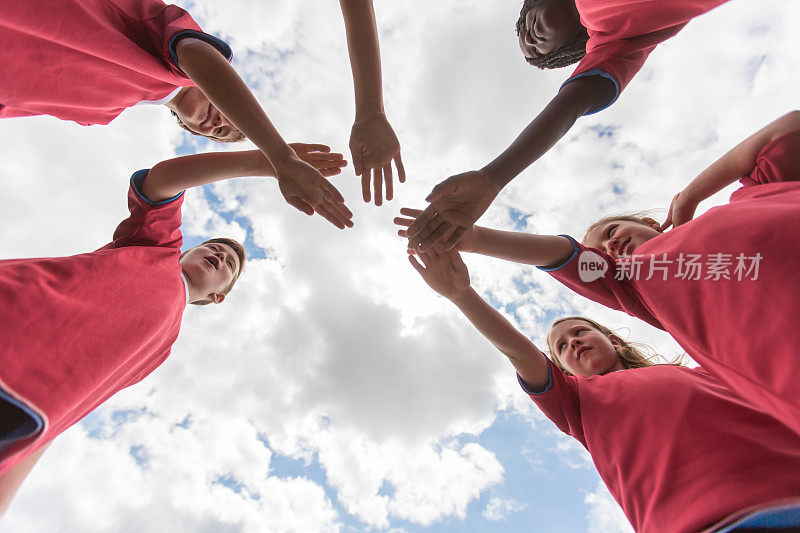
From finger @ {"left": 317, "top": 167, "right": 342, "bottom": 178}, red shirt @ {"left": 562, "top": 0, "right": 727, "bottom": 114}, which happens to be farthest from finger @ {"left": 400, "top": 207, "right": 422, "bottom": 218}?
red shirt @ {"left": 562, "top": 0, "right": 727, "bottom": 114}

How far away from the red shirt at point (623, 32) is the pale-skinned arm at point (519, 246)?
33.0 inches

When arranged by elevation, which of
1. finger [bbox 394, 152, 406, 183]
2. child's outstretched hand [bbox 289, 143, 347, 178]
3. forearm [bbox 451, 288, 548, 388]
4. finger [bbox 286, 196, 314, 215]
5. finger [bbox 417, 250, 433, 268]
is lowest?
forearm [bbox 451, 288, 548, 388]

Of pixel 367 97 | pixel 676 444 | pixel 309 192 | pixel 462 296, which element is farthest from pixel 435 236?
pixel 676 444

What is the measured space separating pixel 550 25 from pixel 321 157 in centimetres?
196

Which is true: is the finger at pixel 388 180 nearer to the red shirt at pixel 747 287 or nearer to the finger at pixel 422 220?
the finger at pixel 422 220

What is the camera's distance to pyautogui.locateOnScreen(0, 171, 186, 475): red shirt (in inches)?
63.1

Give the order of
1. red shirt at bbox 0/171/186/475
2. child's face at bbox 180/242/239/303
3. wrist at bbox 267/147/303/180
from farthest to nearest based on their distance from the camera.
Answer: child's face at bbox 180/242/239/303
wrist at bbox 267/147/303/180
red shirt at bbox 0/171/186/475

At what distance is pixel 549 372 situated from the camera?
2592 millimetres

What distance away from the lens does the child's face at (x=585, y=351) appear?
3121 millimetres

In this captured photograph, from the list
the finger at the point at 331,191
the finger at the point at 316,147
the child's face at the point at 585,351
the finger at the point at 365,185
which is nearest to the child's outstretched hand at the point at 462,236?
the finger at the point at 365,185

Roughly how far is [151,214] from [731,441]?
3.67 metres

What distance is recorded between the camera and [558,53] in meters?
3.04

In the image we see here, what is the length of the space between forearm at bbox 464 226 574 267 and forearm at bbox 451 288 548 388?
377 mm

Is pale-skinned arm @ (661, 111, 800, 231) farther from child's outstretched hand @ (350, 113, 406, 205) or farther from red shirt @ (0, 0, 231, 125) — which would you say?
red shirt @ (0, 0, 231, 125)
